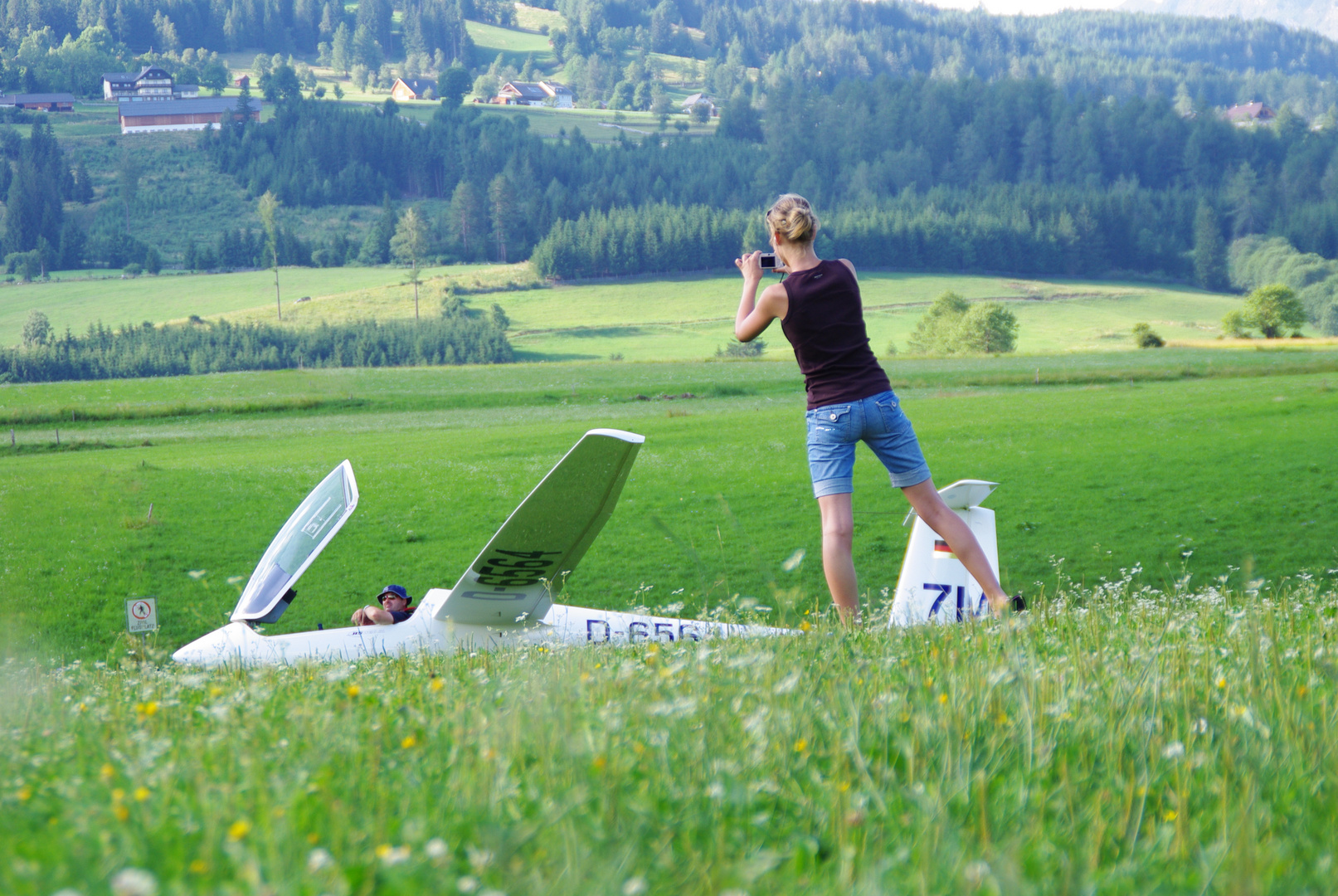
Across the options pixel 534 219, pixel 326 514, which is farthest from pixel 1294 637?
pixel 534 219

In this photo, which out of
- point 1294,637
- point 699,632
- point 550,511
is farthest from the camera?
point 699,632

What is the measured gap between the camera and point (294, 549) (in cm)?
605

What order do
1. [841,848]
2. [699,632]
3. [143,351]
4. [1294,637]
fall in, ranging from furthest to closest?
[143,351] < [699,632] < [1294,637] < [841,848]

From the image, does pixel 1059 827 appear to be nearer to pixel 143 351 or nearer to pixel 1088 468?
pixel 1088 468

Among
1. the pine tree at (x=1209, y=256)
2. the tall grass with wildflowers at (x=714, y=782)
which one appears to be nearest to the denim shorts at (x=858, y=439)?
the tall grass with wildflowers at (x=714, y=782)

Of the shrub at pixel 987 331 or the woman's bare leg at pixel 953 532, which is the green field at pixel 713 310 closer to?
the shrub at pixel 987 331

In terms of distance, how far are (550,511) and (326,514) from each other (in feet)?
4.93

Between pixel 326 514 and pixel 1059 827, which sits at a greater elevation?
pixel 1059 827

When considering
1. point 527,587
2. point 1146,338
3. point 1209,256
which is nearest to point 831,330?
point 527,587

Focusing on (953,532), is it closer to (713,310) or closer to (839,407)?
(839,407)

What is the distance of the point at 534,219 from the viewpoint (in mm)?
199875

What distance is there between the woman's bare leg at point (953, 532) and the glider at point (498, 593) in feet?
4.09

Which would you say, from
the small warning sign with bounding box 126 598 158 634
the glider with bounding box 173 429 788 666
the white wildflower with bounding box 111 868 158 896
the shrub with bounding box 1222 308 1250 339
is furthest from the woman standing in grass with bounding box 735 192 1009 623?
the shrub with bounding box 1222 308 1250 339

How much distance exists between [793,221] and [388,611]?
346 centimetres
